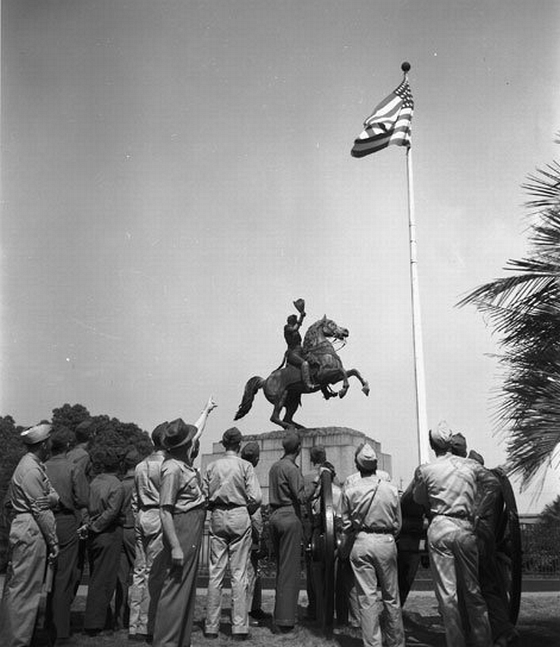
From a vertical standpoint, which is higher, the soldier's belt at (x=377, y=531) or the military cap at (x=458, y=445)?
the military cap at (x=458, y=445)

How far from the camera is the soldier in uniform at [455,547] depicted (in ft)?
17.6

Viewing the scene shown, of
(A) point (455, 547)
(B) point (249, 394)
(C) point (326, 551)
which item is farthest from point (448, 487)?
(B) point (249, 394)

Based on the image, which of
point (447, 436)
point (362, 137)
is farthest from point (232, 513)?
point (362, 137)

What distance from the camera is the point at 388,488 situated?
5.71 m

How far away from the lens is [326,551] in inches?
233

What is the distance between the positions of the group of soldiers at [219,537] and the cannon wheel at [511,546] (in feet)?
0.43

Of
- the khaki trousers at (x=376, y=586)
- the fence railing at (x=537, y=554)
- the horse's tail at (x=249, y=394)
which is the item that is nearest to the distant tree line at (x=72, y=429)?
the horse's tail at (x=249, y=394)

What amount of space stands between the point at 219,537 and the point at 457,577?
2170 millimetres

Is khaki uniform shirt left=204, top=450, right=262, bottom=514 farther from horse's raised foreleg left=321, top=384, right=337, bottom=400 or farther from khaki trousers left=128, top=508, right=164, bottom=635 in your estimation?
horse's raised foreleg left=321, top=384, right=337, bottom=400

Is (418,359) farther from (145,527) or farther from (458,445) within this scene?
(145,527)

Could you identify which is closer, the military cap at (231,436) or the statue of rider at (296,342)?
the military cap at (231,436)

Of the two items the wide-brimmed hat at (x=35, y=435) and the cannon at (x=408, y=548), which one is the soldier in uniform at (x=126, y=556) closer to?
the wide-brimmed hat at (x=35, y=435)

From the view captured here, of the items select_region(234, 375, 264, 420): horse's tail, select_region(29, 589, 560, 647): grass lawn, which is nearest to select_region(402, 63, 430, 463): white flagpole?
select_region(234, 375, 264, 420): horse's tail

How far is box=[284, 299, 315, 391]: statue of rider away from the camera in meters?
13.9
